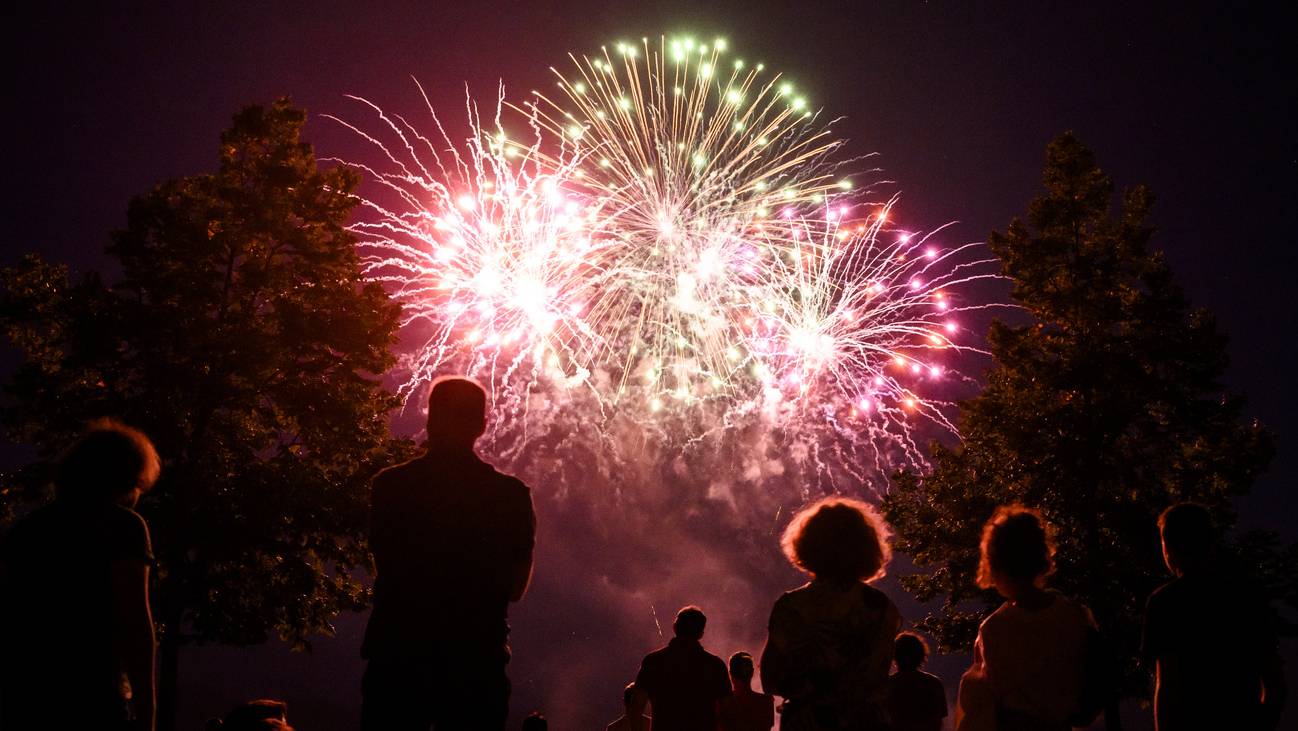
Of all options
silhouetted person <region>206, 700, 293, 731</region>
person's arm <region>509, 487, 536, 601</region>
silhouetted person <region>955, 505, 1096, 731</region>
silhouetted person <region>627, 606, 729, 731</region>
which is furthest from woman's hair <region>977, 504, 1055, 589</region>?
silhouetted person <region>206, 700, 293, 731</region>

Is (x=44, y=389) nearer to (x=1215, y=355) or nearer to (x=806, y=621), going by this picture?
(x=806, y=621)

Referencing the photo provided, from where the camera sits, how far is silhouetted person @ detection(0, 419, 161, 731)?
3506mm

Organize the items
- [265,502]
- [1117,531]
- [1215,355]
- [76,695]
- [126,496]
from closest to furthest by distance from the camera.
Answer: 1. [76,695]
2. [126,496]
3. [265,502]
4. [1117,531]
5. [1215,355]

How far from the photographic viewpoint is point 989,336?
2067cm

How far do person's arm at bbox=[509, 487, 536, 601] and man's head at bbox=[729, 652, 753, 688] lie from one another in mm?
4317

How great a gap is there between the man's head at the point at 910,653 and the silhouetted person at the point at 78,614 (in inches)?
198

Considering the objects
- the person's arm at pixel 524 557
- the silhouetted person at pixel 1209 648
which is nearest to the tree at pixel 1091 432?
the silhouetted person at pixel 1209 648

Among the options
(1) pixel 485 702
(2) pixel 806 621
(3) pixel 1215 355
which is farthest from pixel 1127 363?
(1) pixel 485 702

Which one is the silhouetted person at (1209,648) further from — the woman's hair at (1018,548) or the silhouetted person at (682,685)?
the silhouetted person at (682,685)

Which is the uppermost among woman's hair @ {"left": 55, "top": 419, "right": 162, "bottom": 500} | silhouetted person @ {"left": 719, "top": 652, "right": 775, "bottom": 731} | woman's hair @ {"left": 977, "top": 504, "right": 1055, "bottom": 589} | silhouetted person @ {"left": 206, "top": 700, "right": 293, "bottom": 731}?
woman's hair @ {"left": 55, "top": 419, "right": 162, "bottom": 500}

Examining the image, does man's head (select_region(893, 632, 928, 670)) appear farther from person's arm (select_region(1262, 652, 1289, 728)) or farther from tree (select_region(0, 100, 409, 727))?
tree (select_region(0, 100, 409, 727))

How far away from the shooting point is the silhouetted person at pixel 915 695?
6.14 meters

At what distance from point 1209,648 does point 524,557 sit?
361 centimetres

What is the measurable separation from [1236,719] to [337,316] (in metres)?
16.6
